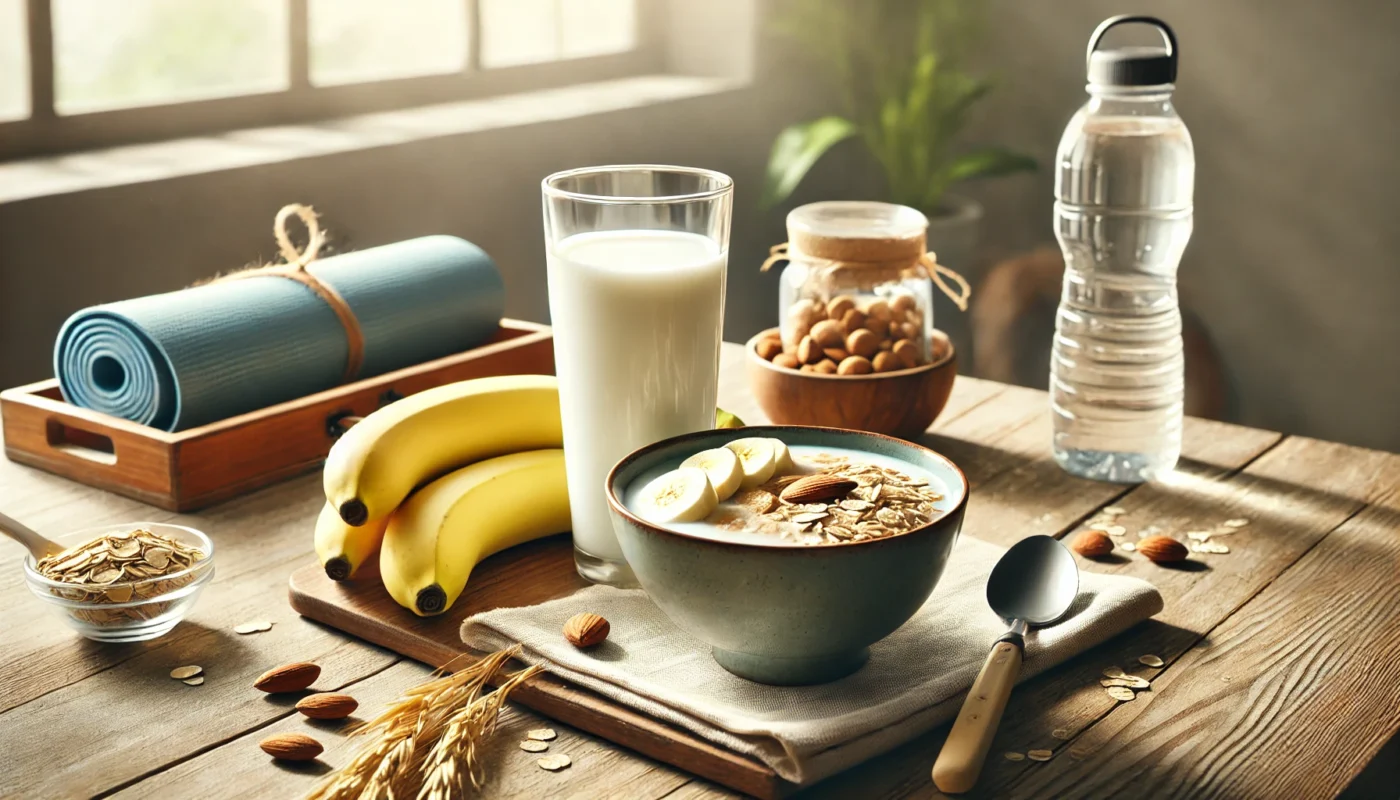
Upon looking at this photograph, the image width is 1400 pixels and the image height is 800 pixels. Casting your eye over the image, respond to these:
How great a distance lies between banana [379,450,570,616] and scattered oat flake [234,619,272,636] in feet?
0.28

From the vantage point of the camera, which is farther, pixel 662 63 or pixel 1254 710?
pixel 662 63

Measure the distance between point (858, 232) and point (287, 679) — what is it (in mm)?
719

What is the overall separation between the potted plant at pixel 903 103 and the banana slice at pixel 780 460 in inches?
89.8

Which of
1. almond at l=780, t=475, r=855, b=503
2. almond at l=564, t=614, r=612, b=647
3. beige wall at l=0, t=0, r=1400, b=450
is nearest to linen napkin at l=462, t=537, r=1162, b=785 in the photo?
almond at l=564, t=614, r=612, b=647

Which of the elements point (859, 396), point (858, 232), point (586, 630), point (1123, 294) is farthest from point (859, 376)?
point (586, 630)

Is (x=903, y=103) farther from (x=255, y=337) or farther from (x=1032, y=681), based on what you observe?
(x=1032, y=681)

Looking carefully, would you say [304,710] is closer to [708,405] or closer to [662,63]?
[708,405]

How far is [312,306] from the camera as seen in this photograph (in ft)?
4.23

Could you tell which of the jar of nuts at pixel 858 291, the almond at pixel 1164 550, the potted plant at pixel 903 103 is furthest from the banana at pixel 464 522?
the potted plant at pixel 903 103

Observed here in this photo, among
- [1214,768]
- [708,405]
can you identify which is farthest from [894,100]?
[1214,768]

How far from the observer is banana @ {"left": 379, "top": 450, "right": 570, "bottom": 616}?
2.94ft

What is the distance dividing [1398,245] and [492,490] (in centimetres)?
272

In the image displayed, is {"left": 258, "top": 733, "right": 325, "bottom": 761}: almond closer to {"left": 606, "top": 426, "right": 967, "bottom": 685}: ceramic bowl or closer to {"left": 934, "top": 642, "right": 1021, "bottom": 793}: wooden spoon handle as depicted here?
{"left": 606, "top": 426, "right": 967, "bottom": 685}: ceramic bowl

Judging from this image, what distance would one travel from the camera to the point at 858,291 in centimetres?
130
